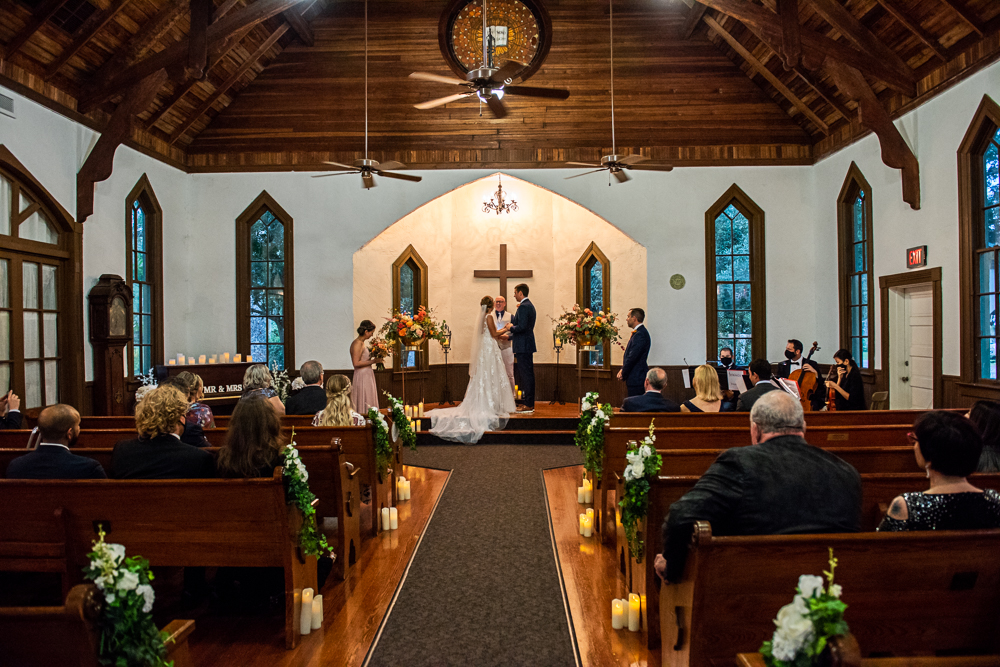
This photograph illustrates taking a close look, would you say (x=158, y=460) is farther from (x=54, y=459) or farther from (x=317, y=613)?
(x=317, y=613)

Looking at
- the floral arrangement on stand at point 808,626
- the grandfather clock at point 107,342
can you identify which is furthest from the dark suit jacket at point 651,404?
the grandfather clock at point 107,342

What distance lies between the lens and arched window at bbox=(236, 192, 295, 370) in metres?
10.5

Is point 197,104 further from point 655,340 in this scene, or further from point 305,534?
point 305,534

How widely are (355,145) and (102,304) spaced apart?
13.4ft

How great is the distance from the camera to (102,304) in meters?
8.00

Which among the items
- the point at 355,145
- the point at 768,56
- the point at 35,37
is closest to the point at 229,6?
the point at 35,37

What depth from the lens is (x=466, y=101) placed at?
9.84 m

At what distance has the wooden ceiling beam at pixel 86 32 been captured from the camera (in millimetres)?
7086

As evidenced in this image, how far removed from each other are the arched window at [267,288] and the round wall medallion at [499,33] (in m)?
3.52

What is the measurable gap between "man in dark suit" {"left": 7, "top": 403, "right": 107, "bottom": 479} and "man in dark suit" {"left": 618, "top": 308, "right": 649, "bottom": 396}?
6.19m

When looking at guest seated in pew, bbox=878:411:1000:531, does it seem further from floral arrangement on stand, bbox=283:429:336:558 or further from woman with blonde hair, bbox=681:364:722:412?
woman with blonde hair, bbox=681:364:722:412

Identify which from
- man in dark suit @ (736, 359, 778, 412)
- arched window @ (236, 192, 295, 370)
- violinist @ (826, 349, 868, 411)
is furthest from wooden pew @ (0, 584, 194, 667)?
arched window @ (236, 192, 295, 370)

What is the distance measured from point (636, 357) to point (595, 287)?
10.2 feet

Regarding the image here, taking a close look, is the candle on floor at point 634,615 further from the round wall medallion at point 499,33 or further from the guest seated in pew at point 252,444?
the round wall medallion at point 499,33
